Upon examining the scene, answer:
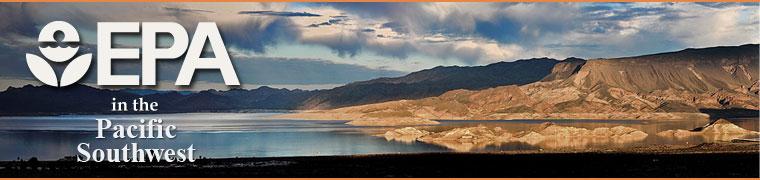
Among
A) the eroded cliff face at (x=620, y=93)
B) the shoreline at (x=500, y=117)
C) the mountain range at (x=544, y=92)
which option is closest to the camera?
the shoreline at (x=500, y=117)

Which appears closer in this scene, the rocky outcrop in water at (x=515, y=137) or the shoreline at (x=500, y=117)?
the rocky outcrop in water at (x=515, y=137)

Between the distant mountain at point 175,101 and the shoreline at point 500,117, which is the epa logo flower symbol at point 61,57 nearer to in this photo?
the distant mountain at point 175,101

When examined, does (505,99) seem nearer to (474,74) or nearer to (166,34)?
(474,74)

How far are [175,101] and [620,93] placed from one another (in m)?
59.3

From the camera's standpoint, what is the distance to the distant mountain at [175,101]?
73188mm

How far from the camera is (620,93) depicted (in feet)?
366

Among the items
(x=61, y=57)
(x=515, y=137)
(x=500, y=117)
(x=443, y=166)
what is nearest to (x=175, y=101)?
(x=515, y=137)

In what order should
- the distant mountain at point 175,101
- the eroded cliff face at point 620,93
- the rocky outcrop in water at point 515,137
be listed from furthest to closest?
the eroded cliff face at point 620,93 → the distant mountain at point 175,101 → the rocky outcrop in water at point 515,137

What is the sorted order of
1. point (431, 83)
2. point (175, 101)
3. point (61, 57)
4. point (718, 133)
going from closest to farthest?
point (61, 57) → point (718, 133) → point (175, 101) → point (431, 83)

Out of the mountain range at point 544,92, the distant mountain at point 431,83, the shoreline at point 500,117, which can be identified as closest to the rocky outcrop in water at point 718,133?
the shoreline at point 500,117

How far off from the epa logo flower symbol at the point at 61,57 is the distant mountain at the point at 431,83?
74646mm

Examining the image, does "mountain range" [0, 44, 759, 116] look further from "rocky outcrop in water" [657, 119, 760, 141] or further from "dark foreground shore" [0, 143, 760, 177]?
"dark foreground shore" [0, 143, 760, 177]

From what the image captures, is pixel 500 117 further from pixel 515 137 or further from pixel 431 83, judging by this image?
pixel 515 137

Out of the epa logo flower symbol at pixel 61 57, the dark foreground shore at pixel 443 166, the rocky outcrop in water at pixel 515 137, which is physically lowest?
the dark foreground shore at pixel 443 166
